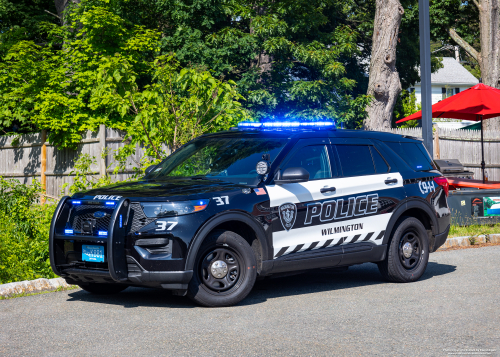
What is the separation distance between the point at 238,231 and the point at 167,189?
85 centimetres

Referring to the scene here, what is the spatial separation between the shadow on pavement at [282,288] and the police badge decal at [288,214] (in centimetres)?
86

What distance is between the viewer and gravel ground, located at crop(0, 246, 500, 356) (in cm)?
492

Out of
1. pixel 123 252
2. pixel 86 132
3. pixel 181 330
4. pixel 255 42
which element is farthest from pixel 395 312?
pixel 255 42

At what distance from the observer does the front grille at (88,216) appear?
6125mm

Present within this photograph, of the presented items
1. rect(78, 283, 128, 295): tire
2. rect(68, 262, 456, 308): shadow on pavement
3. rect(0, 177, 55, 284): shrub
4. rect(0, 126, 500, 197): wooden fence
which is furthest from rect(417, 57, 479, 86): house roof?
rect(78, 283, 128, 295): tire

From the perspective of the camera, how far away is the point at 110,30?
55.5 feet

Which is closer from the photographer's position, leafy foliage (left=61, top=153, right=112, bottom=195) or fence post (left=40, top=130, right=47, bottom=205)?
leafy foliage (left=61, top=153, right=112, bottom=195)

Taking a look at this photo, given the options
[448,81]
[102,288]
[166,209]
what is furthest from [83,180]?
[448,81]

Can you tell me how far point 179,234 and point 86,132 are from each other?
1080 cm

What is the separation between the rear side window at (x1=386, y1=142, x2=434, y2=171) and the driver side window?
4.19 feet

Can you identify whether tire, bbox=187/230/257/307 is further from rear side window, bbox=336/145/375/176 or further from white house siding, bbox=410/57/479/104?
white house siding, bbox=410/57/479/104

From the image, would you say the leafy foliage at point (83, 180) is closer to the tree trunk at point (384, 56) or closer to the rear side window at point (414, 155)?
the rear side window at point (414, 155)

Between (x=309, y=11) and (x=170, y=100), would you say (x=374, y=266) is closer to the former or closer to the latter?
(x=170, y=100)

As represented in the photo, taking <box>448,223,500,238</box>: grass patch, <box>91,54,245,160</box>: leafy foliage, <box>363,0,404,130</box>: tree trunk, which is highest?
<box>363,0,404,130</box>: tree trunk
